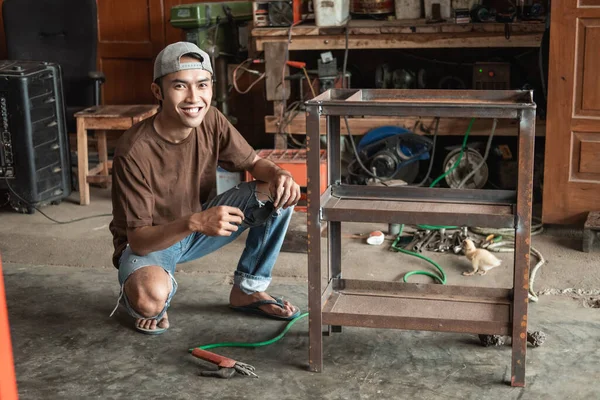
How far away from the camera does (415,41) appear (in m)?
4.85

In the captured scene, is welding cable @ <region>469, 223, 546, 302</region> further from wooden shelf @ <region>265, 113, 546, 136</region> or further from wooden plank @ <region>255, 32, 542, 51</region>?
wooden plank @ <region>255, 32, 542, 51</region>

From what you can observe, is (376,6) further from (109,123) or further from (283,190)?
(283,190)

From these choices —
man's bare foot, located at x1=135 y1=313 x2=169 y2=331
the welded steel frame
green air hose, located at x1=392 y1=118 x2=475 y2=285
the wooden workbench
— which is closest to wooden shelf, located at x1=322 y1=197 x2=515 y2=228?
the welded steel frame

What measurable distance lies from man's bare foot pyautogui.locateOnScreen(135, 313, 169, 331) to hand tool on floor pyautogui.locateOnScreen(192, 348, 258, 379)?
0.35m

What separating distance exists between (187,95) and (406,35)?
2274 mm

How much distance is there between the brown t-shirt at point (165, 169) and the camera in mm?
2895

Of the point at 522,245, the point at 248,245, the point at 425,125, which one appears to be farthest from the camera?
the point at 425,125

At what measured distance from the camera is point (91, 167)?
586 centimetres

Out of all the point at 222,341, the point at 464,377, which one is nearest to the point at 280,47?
the point at 222,341

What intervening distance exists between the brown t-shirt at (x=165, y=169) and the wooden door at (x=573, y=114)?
1.77 metres

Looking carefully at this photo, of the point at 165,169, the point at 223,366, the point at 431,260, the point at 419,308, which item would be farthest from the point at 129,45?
the point at 419,308

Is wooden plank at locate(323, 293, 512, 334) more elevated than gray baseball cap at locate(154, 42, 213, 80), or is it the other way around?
gray baseball cap at locate(154, 42, 213, 80)

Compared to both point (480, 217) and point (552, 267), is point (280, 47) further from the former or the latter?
point (480, 217)

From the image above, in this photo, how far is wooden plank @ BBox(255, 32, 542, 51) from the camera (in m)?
4.72
